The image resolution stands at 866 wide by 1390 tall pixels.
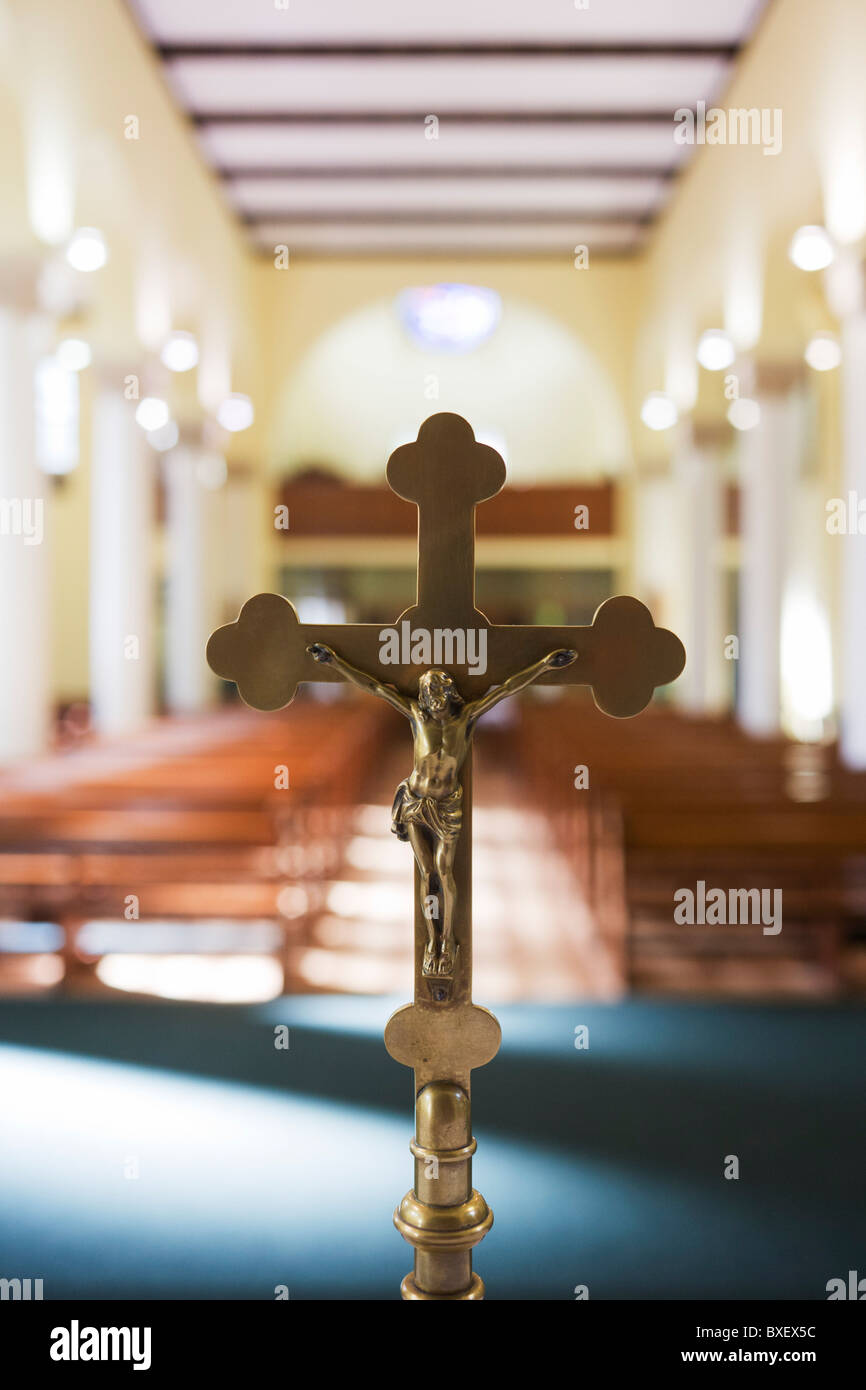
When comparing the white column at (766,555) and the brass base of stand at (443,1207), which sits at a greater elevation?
the white column at (766,555)

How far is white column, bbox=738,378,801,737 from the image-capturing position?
11.9 m

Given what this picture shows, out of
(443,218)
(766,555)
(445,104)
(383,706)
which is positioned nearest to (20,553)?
(445,104)

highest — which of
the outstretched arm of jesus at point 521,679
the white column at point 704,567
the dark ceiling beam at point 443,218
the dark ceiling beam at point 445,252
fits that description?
the dark ceiling beam at point 445,252

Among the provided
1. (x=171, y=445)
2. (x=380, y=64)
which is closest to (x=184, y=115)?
(x=380, y=64)

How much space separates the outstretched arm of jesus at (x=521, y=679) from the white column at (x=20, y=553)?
686cm

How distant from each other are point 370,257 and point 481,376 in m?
6.61

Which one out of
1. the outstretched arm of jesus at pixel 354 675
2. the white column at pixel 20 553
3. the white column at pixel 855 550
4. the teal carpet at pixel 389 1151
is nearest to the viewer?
the outstretched arm of jesus at pixel 354 675

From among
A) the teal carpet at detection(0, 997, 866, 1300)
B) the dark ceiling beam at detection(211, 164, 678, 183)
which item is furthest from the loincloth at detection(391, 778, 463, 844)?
the dark ceiling beam at detection(211, 164, 678, 183)

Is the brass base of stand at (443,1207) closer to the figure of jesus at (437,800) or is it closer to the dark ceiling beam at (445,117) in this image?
the figure of jesus at (437,800)

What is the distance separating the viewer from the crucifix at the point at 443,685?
1777 millimetres

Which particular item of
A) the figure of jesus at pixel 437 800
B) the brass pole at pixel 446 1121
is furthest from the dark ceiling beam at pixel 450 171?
the brass pole at pixel 446 1121

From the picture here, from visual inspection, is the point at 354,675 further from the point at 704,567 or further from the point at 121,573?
the point at 704,567

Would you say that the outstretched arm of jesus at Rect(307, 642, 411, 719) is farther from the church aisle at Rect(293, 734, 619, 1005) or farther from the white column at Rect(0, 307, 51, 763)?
the white column at Rect(0, 307, 51, 763)

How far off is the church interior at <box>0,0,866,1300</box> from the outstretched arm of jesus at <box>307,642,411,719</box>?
0.04 metres
